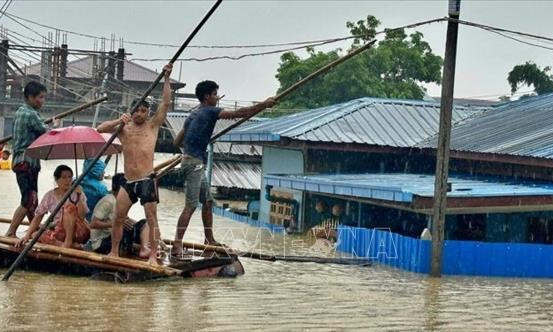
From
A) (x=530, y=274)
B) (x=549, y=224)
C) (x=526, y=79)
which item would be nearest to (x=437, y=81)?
(x=526, y=79)

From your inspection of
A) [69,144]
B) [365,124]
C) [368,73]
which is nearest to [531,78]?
[368,73]

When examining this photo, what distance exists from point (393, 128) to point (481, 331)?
13635mm

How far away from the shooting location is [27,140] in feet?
36.9

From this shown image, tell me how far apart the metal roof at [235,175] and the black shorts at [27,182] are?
1964 centimetres

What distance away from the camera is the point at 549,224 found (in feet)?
57.0

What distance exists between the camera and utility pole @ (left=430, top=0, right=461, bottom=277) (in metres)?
13.5

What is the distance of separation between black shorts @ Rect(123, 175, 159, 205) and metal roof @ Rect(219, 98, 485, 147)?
10.2 m

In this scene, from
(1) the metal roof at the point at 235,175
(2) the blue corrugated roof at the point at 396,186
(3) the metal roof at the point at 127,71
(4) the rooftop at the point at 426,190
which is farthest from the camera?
(3) the metal roof at the point at 127,71

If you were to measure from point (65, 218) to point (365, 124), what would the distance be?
470 inches

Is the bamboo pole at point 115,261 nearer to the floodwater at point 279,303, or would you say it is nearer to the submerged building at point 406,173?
the floodwater at point 279,303

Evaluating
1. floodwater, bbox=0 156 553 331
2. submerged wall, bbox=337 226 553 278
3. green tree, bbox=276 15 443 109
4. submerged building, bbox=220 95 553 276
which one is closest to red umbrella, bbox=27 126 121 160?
floodwater, bbox=0 156 553 331

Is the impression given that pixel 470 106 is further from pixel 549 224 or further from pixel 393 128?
pixel 549 224

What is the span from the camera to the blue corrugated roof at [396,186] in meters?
15.2

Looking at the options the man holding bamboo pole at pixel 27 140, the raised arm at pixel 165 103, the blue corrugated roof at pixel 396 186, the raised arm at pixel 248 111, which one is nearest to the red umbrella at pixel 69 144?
the man holding bamboo pole at pixel 27 140
